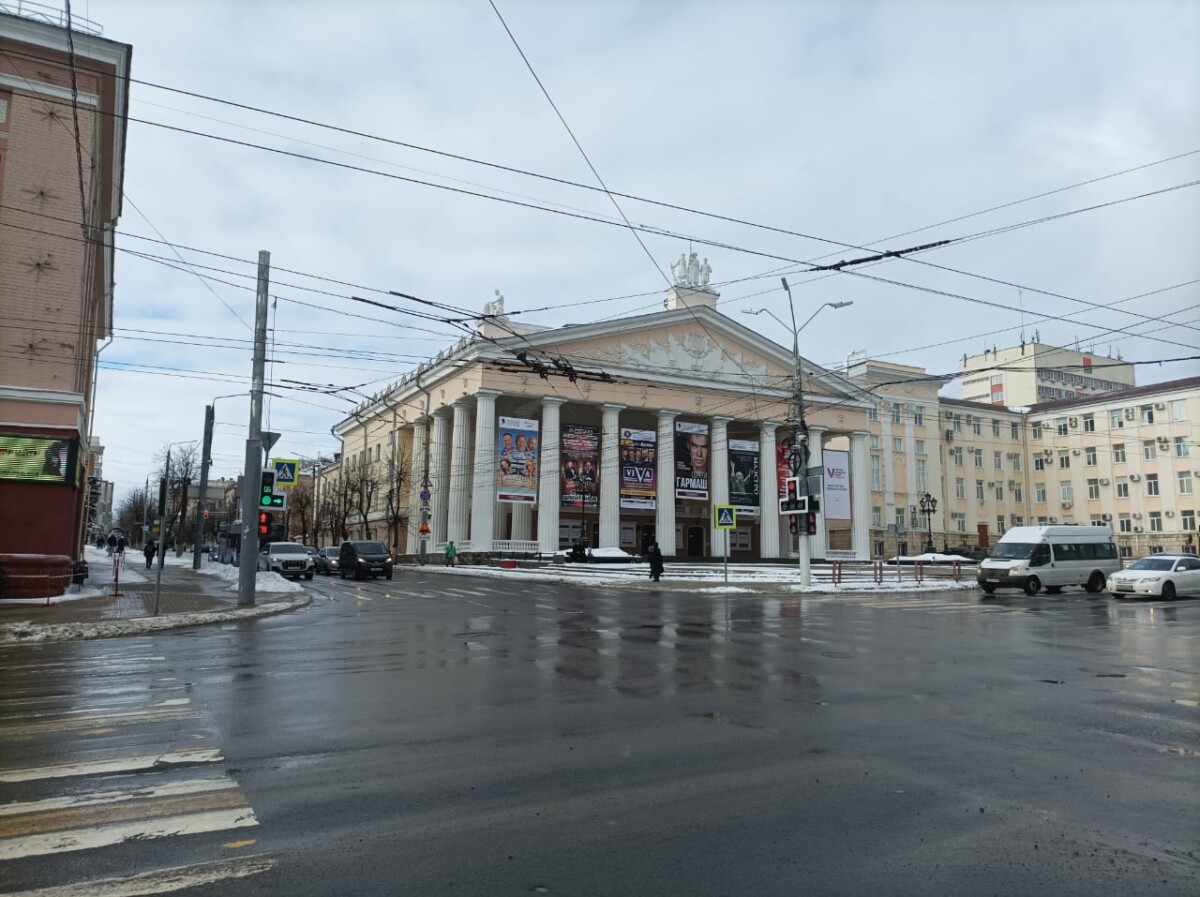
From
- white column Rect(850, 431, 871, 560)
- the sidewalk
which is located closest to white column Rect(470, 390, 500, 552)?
the sidewalk

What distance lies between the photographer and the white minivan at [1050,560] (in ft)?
96.9

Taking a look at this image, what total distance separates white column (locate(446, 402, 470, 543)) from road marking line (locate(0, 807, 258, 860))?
49880 mm

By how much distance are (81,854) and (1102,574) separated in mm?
34718

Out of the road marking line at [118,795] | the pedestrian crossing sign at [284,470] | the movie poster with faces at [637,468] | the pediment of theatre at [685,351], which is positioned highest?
the pediment of theatre at [685,351]

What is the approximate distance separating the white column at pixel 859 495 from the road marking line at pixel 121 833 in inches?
2494

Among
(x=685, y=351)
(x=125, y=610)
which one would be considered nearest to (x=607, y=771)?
(x=125, y=610)

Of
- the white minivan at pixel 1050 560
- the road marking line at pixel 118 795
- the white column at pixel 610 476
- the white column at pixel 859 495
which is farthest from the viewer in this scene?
the white column at pixel 859 495

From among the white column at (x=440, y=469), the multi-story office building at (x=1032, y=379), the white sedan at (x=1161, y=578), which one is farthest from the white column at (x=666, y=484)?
the multi-story office building at (x=1032, y=379)

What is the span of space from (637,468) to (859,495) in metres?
22.0

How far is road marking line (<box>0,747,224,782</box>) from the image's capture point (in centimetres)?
556

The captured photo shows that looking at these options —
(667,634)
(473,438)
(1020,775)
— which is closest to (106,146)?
(667,634)

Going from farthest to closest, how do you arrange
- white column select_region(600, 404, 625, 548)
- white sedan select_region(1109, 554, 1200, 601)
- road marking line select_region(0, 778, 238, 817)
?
1. white column select_region(600, 404, 625, 548)
2. white sedan select_region(1109, 554, 1200, 601)
3. road marking line select_region(0, 778, 238, 817)

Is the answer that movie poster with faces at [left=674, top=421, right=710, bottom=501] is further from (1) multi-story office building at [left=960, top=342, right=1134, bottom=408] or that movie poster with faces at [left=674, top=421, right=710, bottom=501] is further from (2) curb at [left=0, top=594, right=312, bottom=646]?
(1) multi-story office building at [left=960, top=342, right=1134, bottom=408]

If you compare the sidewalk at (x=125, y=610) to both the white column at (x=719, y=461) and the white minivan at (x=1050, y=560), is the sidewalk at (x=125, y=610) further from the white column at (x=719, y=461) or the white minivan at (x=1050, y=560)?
the white column at (x=719, y=461)
